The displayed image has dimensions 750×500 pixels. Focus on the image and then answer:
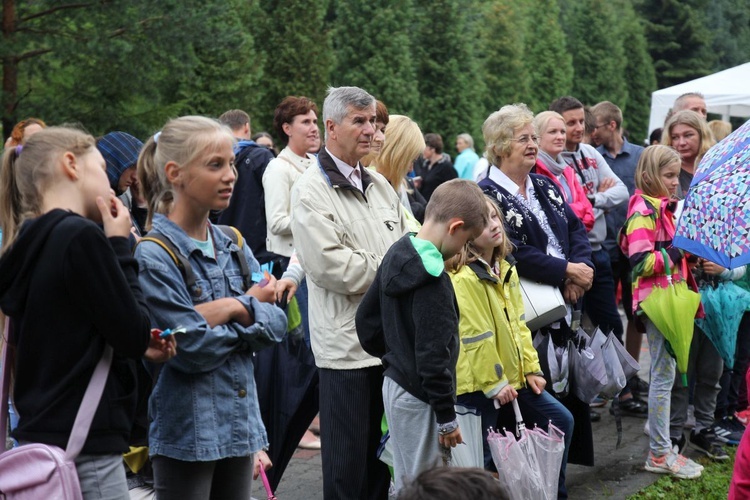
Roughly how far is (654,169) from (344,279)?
3.03 meters

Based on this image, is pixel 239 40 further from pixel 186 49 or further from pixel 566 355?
pixel 566 355

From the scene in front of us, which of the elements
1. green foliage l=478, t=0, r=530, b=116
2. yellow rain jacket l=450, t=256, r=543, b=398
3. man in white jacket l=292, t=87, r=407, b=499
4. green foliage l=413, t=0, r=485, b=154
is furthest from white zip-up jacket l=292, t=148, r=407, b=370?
green foliage l=478, t=0, r=530, b=116

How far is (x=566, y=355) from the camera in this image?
18.7 feet

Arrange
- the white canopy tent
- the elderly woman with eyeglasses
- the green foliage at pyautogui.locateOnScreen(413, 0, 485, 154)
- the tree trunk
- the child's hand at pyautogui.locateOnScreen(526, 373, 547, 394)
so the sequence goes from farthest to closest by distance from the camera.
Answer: the green foliage at pyautogui.locateOnScreen(413, 0, 485, 154) → the white canopy tent → the tree trunk → the elderly woman with eyeglasses → the child's hand at pyautogui.locateOnScreen(526, 373, 547, 394)

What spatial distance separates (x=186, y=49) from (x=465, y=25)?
61.4 ft

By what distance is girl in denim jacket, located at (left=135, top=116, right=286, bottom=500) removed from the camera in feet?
11.4

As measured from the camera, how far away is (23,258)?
306 centimetres

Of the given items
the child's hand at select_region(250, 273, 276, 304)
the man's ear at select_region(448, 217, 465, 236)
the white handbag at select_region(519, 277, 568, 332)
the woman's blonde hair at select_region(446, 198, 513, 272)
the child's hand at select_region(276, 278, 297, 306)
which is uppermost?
the man's ear at select_region(448, 217, 465, 236)

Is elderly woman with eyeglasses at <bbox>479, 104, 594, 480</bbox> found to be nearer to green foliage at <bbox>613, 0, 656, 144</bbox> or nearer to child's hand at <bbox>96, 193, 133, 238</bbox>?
child's hand at <bbox>96, 193, 133, 238</bbox>

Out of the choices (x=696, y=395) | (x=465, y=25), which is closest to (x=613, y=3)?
(x=465, y=25)

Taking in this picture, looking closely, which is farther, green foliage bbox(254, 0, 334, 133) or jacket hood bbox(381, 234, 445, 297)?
green foliage bbox(254, 0, 334, 133)

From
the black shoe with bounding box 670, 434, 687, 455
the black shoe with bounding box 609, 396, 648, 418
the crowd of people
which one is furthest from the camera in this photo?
the black shoe with bounding box 609, 396, 648, 418

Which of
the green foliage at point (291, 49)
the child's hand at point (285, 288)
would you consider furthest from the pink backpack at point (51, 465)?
the green foliage at point (291, 49)

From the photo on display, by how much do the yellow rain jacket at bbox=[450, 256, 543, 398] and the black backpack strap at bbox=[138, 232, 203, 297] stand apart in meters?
1.71
